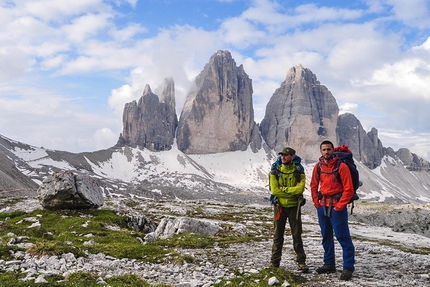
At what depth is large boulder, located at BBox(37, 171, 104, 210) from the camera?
2916 cm

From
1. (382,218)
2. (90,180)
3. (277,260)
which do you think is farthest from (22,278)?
(382,218)

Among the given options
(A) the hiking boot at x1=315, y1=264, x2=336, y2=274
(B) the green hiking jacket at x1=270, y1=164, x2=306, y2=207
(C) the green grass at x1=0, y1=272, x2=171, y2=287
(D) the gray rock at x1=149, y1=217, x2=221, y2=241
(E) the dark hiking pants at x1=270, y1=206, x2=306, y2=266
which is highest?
(B) the green hiking jacket at x1=270, y1=164, x2=306, y2=207

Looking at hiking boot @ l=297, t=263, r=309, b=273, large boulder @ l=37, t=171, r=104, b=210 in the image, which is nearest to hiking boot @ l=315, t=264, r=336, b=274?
hiking boot @ l=297, t=263, r=309, b=273

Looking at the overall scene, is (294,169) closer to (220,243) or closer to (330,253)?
(330,253)

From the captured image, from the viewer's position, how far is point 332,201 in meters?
12.0

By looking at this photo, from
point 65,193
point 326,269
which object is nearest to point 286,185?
point 326,269

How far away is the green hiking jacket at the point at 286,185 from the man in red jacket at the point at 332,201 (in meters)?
0.72

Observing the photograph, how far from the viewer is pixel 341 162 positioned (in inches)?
471

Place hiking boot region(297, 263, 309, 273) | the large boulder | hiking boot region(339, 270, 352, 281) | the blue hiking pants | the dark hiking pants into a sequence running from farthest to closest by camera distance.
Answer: the large boulder
the dark hiking pants
hiking boot region(297, 263, 309, 273)
the blue hiking pants
hiking boot region(339, 270, 352, 281)

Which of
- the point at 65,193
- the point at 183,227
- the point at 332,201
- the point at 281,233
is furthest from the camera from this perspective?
the point at 65,193

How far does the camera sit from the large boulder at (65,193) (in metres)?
29.2

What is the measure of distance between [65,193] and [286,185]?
23272mm

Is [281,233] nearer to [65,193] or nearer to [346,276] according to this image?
[346,276]

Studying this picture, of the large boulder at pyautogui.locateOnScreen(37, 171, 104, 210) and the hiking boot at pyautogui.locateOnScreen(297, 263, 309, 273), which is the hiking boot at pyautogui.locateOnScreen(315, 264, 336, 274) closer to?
the hiking boot at pyautogui.locateOnScreen(297, 263, 309, 273)
